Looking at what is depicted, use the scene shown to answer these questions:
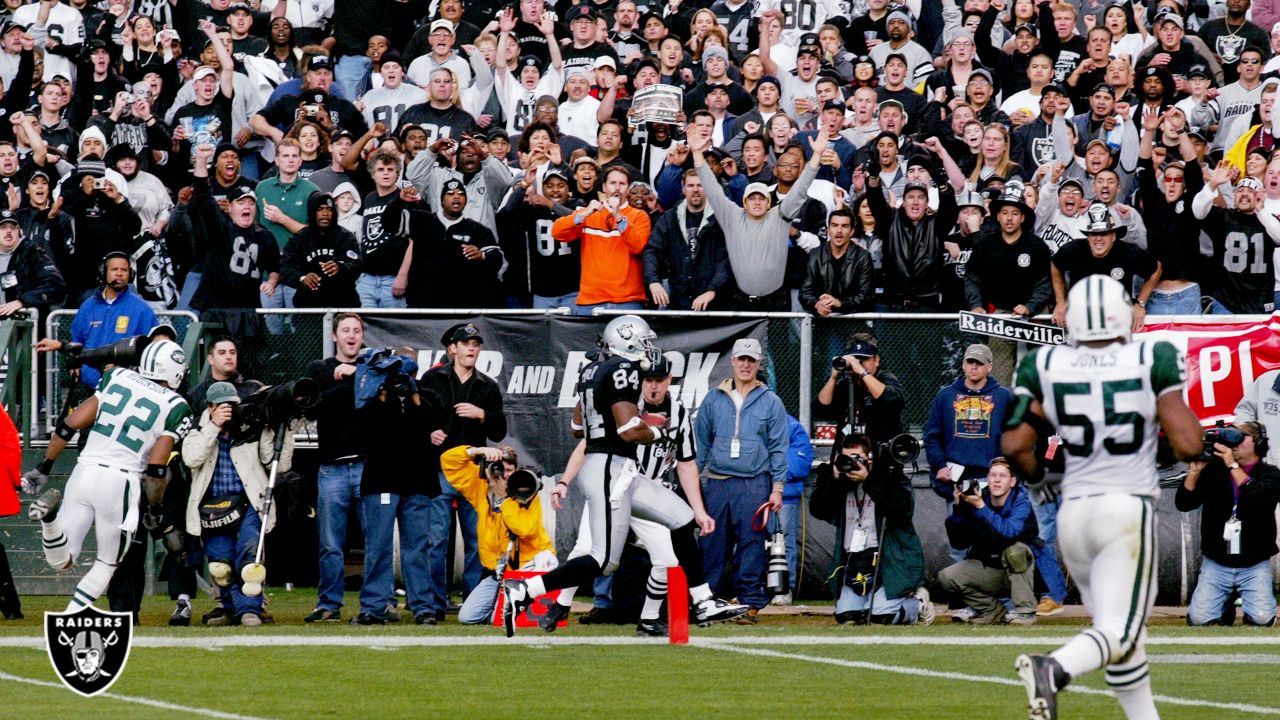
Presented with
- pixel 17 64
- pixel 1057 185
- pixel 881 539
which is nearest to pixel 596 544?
pixel 881 539

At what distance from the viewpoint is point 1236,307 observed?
1458cm

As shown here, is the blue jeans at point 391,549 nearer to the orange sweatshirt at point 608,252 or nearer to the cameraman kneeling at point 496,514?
the cameraman kneeling at point 496,514

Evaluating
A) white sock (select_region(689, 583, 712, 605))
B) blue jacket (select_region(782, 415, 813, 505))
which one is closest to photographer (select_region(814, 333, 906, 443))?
blue jacket (select_region(782, 415, 813, 505))

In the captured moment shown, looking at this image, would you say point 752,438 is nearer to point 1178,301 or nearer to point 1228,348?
point 1178,301

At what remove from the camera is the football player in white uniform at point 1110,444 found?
7.34 m

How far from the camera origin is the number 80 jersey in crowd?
11.8 meters

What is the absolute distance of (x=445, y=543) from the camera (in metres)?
13.1

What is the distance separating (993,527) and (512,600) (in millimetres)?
3451

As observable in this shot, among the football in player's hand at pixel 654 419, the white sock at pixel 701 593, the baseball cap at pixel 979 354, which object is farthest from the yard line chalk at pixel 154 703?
the baseball cap at pixel 979 354

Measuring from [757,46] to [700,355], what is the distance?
5.14m

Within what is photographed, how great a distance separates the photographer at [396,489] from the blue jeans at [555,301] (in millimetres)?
2396

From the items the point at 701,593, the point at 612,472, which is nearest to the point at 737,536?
the point at 701,593

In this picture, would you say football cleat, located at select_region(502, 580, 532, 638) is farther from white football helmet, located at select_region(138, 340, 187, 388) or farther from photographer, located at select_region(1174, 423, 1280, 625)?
photographer, located at select_region(1174, 423, 1280, 625)

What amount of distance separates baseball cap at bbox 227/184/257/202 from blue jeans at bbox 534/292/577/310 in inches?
94.9
